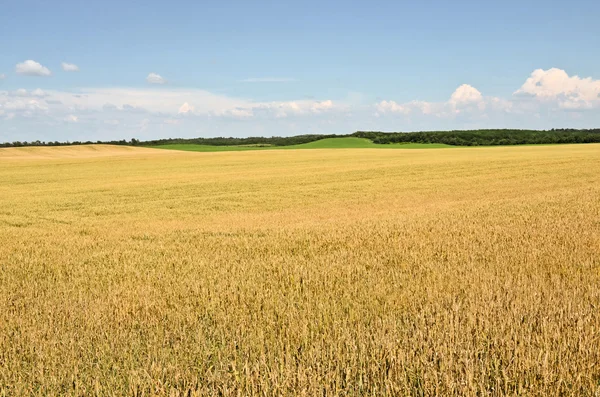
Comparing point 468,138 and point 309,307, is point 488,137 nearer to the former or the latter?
point 468,138

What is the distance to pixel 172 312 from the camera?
21.3ft

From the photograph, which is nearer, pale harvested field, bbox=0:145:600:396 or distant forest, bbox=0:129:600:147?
pale harvested field, bbox=0:145:600:396

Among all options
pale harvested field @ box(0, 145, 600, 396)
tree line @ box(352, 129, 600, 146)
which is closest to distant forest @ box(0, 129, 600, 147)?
tree line @ box(352, 129, 600, 146)

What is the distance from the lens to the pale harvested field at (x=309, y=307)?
4.41 m

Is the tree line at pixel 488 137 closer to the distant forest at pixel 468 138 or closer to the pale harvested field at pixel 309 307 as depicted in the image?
the distant forest at pixel 468 138

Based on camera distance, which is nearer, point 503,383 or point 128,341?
point 503,383

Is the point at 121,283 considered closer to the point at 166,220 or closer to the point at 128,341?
the point at 128,341

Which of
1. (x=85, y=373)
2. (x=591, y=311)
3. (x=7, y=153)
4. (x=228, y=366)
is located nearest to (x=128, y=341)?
(x=85, y=373)

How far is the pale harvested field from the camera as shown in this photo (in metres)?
4.41

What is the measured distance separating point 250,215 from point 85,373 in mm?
13899

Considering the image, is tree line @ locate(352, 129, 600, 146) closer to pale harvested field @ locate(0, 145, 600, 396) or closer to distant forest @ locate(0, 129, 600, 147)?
distant forest @ locate(0, 129, 600, 147)

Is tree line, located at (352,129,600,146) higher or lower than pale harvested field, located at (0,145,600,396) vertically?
higher

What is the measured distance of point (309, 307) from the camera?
6336 mm

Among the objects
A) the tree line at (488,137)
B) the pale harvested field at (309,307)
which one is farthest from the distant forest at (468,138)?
the pale harvested field at (309,307)
